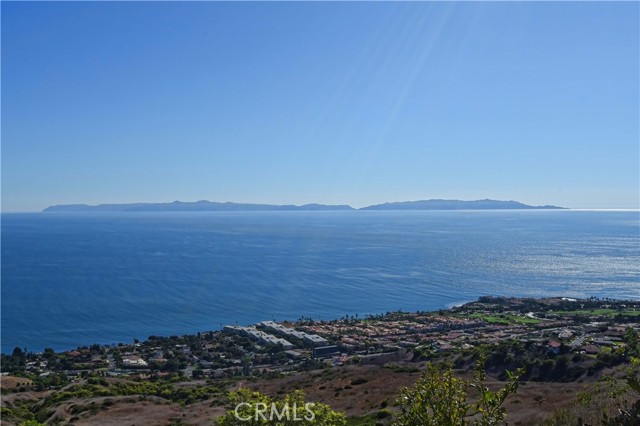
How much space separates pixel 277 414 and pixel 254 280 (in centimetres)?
8161

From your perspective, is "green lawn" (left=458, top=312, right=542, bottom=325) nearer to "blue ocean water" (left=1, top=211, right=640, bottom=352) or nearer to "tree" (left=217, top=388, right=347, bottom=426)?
"blue ocean water" (left=1, top=211, right=640, bottom=352)

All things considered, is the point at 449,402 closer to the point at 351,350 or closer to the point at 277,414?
the point at 277,414

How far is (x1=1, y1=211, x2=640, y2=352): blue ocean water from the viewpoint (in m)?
62.9

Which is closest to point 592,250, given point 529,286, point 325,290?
point 529,286

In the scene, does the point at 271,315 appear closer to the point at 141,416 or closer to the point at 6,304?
the point at 6,304

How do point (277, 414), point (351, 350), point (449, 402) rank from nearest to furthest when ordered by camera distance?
1. point (449, 402)
2. point (277, 414)
3. point (351, 350)

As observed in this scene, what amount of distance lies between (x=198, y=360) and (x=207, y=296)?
1305 inches

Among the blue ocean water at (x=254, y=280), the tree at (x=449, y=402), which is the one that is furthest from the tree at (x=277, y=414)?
the blue ocean water at (x=254, y=280)

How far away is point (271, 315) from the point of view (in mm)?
66500

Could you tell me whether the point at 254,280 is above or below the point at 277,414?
below

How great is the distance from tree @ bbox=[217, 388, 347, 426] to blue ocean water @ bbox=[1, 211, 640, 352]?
5163 cm

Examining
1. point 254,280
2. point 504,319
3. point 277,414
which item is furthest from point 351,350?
point 254,280

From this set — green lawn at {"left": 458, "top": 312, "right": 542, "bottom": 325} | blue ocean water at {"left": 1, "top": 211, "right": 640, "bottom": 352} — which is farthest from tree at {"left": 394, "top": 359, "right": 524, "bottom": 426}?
blue ocean water at {"left": 1, "top": 211, "right": 640, "bottom": 352}

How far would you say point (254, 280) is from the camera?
87.8 m
